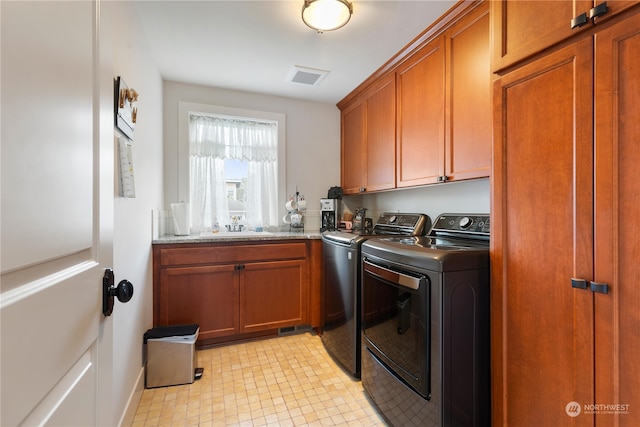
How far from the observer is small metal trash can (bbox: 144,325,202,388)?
1.88 meters

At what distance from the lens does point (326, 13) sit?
1627 mm

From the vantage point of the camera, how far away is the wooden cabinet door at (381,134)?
7.74 ft

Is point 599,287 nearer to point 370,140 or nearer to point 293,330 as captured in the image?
point 370,140

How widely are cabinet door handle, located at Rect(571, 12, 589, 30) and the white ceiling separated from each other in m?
0.90

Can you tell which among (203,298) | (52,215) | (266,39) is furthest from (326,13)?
(203,298)

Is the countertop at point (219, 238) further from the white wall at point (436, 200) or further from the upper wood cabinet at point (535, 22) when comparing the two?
the upper wood cabinet at point (535, 22)

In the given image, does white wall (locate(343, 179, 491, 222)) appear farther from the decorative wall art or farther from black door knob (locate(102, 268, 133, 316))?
the decorative wall art

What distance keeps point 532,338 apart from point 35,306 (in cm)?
144

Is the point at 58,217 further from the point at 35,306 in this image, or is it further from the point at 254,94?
the point at 254,94

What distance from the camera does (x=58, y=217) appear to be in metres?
0.49

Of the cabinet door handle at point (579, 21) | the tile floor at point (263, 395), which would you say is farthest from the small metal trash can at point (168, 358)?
the cabinet door handle at point (579, 21)

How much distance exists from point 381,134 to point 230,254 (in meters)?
1.66

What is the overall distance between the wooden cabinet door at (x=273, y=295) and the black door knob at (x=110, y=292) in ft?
5.72

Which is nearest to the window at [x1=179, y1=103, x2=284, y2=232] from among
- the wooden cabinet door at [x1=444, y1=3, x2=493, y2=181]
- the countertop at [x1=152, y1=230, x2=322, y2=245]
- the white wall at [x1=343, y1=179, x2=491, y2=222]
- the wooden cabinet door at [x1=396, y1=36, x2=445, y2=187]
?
the countertop at [x1=152, y1=230, x2=322, y2=245]
